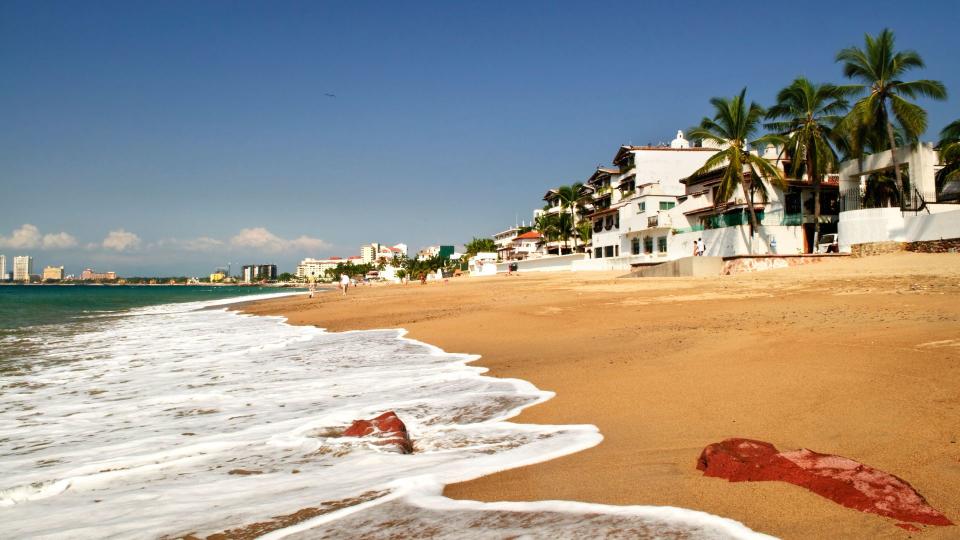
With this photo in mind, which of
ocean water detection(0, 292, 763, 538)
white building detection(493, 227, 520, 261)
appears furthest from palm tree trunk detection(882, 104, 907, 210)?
white building detection(493, 227, 520, 261)

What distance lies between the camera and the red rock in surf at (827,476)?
8.02ft

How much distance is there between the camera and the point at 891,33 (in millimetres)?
27703

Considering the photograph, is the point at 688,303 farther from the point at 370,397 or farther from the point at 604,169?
the point at 604,169

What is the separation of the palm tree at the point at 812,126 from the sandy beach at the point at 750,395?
23.7m

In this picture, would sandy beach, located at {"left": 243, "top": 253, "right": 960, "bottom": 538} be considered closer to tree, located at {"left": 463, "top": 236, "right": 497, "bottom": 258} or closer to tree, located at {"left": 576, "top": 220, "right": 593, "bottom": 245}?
tree, located at {"left": 576, "top": 220, "right": 593, "bottom": 245}

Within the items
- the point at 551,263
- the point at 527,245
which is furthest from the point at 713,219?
the point at 527,245

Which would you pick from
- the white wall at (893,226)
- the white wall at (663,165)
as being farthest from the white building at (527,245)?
the white wall at (893,226)

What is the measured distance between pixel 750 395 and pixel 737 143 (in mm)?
34040

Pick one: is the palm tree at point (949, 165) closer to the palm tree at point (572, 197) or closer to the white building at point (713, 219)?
the white building at point (713, 219)

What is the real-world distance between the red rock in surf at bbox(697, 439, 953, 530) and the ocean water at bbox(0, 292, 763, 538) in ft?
1.72

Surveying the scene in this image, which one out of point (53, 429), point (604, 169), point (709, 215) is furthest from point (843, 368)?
point (604, 169)

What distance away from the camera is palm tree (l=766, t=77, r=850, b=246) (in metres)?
32.1

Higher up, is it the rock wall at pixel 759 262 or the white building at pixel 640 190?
the white building at pixel 640 190

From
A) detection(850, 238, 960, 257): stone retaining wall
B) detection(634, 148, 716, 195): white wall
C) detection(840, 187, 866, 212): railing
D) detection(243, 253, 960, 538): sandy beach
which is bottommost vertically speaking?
detection(243, 253, 960, 538): sandy beach
